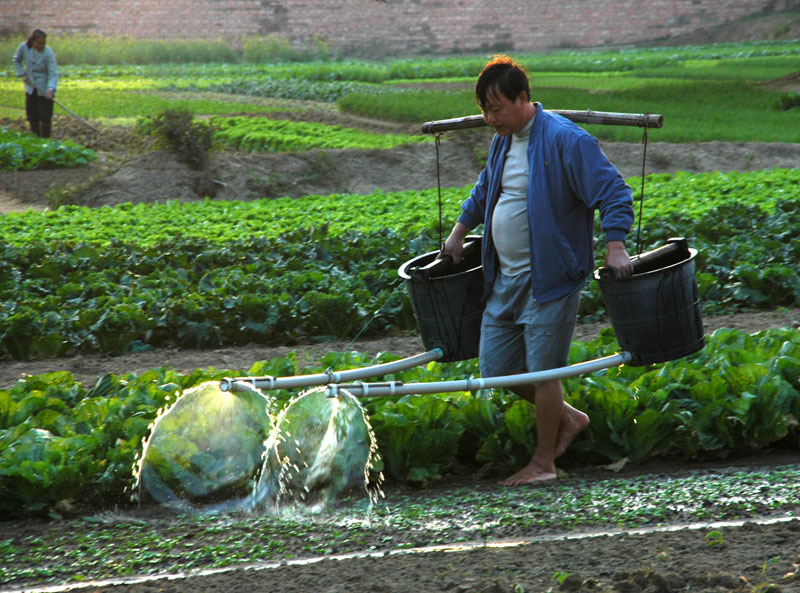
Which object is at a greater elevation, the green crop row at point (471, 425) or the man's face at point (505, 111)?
the man's face at point (505, 111)

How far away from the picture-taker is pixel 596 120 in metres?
4.09

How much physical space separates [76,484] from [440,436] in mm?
1565

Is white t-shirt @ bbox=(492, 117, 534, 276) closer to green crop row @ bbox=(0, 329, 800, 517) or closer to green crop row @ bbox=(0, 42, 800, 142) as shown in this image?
green crop row @ bbox=(0, 329, 800, 517)

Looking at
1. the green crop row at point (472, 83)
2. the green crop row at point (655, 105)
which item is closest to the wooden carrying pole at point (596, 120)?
the green crop row at point (655, 105)

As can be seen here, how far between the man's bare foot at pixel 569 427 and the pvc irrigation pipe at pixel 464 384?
0.45 m

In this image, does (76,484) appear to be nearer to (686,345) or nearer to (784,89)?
(686,345)

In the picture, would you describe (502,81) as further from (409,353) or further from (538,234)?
(409,353)

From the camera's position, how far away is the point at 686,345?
400 centimetres

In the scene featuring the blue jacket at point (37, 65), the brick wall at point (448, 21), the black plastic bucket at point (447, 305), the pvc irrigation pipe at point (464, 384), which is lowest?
the pvc irrigation pipe at point (464, 384)

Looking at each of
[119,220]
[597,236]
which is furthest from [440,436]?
[119,220]

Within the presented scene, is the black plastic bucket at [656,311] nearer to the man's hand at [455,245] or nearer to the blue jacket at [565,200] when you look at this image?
the blue jacket at [565,200]

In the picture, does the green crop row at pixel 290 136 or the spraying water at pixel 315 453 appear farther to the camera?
the green crop row at pixel 290 136

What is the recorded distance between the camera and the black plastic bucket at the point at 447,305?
4305 millimetres

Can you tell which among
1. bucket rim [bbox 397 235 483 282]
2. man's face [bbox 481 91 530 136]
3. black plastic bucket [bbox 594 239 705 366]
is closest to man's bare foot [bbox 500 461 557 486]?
black plastic bucket [bbox 594 239 705 366]
